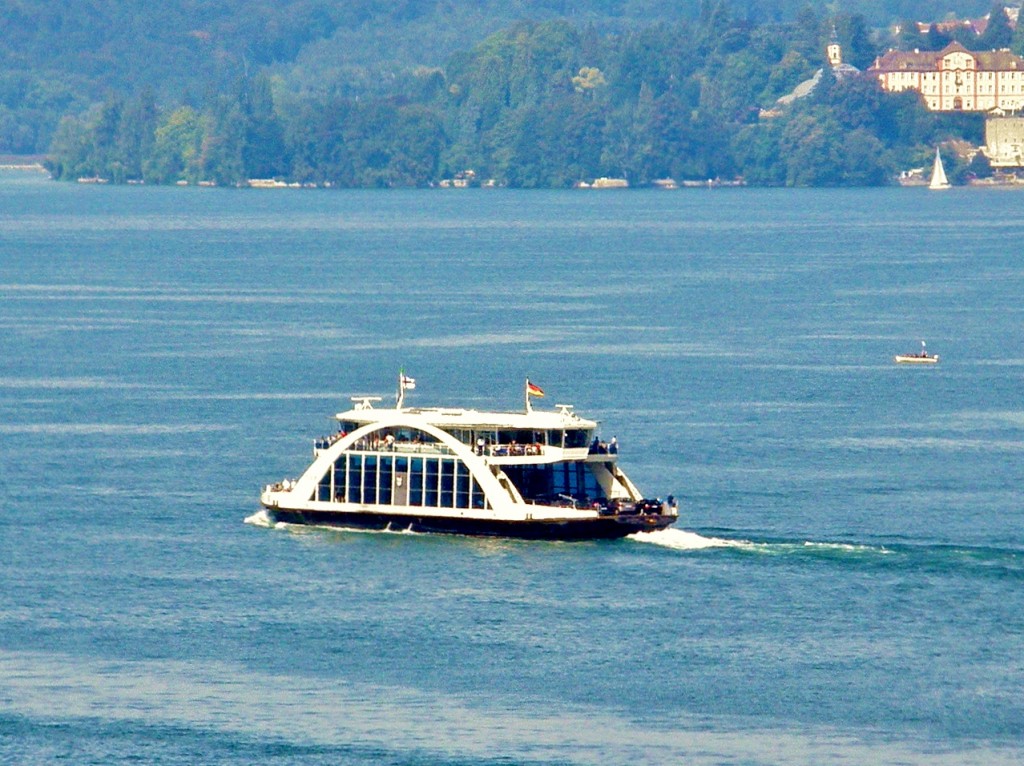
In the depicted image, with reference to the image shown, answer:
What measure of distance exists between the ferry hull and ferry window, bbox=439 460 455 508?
577mm

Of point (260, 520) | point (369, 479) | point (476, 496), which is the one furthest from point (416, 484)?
point (260, 520)

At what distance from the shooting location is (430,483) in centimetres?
8275

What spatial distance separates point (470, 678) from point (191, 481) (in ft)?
91.6

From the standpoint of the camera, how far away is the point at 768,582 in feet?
247

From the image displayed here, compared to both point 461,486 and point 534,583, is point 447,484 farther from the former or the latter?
point 534,583

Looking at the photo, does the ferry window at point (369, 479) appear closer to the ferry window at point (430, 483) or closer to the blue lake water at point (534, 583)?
the blue lake water at point (534, 583)

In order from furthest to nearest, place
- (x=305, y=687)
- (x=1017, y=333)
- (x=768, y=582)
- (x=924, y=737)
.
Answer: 1. (x=1017, y=333)
2. (x=768, y=582)
3. (x=305, y=687)
4. (x=924, y=737)

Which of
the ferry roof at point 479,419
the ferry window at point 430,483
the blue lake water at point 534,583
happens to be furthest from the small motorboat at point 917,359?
the ferry window at point 430,483

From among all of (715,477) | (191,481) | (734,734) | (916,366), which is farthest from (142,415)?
(734,734)

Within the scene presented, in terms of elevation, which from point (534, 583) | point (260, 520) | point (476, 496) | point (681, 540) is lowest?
point (534, 583)

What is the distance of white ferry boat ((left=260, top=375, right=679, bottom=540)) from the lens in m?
80.8

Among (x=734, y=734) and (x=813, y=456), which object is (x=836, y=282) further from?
(x=734, y=734)

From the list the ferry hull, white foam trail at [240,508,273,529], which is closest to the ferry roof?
the ferry hull

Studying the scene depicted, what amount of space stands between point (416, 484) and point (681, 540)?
8404 millimetres
